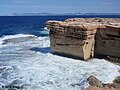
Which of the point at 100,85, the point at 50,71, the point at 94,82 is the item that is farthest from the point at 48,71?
the point at 100,85

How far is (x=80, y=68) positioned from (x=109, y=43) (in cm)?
399

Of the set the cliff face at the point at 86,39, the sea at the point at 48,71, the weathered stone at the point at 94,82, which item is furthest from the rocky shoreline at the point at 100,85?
the cliff face at the point at 86,39

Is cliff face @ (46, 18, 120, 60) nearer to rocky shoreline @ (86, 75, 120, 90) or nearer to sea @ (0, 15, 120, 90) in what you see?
sea @ (0, 15, 120, 90)

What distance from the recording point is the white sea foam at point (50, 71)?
Result: 1752 centimetres

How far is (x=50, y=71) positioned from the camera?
66.1 ft

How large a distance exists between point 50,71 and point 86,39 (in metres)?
4.64

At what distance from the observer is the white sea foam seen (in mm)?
17516

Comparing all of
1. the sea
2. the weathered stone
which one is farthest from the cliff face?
the weathered stone

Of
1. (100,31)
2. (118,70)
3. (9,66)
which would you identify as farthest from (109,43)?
(9,66)

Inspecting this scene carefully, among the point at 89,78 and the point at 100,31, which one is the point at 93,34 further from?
the point at 89,78

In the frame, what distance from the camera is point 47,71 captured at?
2016cm

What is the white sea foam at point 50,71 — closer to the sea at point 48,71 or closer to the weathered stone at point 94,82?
the sea at point 48,71

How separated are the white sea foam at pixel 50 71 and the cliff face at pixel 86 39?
Result: 0.87m

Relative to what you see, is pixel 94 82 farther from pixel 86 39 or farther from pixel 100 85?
pixel 86 39
